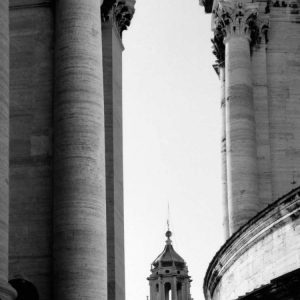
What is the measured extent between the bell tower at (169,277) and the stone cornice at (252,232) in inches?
4534

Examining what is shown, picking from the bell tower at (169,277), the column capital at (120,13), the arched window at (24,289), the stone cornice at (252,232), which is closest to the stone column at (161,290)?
the bell tower at (169,277)

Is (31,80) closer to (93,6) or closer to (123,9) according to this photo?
(93,6)

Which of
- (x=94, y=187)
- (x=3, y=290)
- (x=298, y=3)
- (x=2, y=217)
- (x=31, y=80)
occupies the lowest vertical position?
(x=3, y=290)

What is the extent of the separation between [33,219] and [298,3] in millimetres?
26364

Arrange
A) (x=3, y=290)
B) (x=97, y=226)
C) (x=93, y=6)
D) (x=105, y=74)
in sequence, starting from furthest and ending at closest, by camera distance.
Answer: (x=105, y=74) → (x=93, y=6) → (x=97, y=226) → (x=3, y=290)

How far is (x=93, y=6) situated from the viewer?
3762 centimetres

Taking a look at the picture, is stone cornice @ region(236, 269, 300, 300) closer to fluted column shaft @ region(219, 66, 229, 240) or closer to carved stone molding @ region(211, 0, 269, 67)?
fluted column shaft @ region(219, 66, 229, 240)

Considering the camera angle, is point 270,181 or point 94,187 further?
point 270,181

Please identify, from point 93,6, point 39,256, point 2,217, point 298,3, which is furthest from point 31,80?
point 298,3

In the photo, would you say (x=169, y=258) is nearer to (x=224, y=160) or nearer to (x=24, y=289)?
(x=224, y=160)

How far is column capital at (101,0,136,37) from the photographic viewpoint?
44.0 metres

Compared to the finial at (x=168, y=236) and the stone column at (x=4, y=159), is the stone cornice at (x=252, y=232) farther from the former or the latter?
the finial at (x=168, y=236)

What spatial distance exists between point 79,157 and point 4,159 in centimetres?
590

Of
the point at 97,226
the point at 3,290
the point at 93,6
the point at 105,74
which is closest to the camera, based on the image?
the point at 3,290
